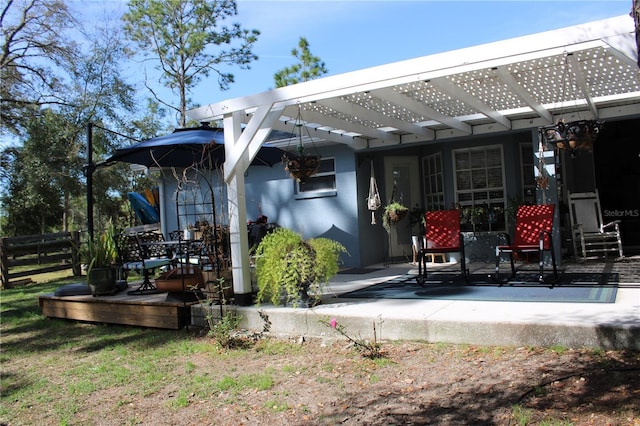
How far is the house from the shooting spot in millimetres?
4598

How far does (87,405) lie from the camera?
144 inches

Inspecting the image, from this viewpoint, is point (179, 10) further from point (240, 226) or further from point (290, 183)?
point (240, 226)

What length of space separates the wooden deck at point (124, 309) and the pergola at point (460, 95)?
80cm

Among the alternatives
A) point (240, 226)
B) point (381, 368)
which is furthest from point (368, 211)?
point (381, 368)

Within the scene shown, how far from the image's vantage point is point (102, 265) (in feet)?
21.8

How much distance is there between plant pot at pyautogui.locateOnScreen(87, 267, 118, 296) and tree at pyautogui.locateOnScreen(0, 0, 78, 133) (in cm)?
1313

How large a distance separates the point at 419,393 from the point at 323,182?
625cm

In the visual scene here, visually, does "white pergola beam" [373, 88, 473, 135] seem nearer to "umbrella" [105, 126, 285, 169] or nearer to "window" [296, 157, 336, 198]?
"umbrella" [105, 126, 285, 169]

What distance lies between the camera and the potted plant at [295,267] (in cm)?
505

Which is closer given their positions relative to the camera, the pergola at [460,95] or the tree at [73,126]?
the pergola at [460,95]

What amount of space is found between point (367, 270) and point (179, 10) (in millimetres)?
16185

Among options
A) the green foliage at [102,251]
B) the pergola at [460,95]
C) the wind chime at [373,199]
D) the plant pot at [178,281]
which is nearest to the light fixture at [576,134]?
the pergola at [460,95]

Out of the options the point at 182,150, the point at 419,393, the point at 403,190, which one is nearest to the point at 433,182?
the point at 403,190

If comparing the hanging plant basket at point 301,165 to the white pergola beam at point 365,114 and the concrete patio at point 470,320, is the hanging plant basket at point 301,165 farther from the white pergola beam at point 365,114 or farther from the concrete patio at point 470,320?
the concrete patio at point 470,320
